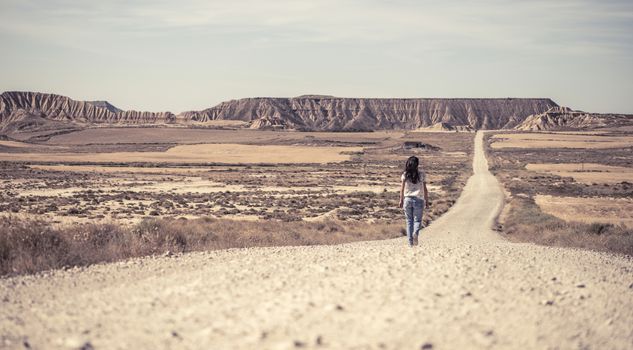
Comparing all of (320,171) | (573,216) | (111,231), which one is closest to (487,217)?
(573,216)

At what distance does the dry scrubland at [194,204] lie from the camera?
12.0m

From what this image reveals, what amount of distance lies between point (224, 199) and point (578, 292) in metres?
36.7

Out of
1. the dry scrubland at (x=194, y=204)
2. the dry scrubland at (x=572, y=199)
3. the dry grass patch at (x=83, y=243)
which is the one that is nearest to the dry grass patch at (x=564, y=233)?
the dry scrubland at (x=572, y=199)

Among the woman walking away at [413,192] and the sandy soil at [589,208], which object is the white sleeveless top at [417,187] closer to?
the woman walking away at [413,192]

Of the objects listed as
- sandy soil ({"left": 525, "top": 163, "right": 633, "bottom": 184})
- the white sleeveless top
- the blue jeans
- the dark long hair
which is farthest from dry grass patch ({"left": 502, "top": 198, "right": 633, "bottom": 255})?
sandy soil ({"left": 525, "top": 163, "right": 633, "bottom": 184})

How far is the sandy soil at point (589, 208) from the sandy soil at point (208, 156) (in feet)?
181

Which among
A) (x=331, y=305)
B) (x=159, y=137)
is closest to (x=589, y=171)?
(x=331, y=305)

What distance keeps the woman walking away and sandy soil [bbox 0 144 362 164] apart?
8149cm

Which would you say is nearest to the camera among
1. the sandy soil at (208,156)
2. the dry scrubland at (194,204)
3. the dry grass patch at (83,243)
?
the dry grass patch at (83,243)

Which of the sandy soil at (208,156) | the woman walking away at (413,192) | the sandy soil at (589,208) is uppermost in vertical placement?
the woman walking away at (413,192)

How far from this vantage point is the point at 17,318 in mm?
6816

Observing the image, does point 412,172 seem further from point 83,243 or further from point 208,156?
point 208,156

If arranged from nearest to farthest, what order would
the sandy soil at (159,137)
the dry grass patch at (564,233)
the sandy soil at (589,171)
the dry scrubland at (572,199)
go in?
1. the dry grass patch at (564,233)
2. the dry scrubland at (572,199)
3. the sandy soil at (589,171)
4. the sandy soil at (159,137)

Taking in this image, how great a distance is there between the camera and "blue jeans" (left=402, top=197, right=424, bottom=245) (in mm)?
12336
